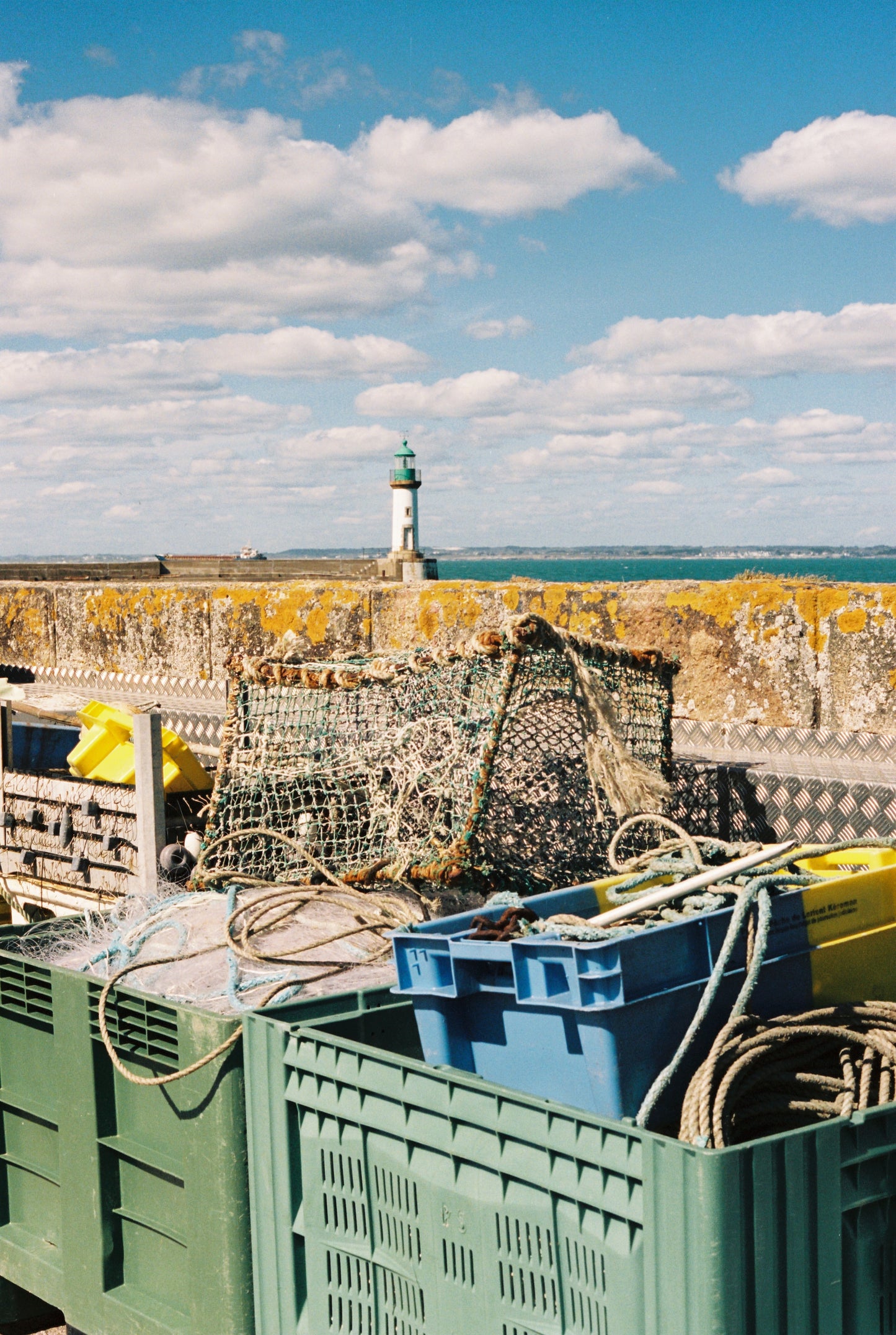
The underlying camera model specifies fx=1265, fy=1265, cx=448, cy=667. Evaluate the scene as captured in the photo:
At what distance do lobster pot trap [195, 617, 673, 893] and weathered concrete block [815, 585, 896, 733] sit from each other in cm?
113

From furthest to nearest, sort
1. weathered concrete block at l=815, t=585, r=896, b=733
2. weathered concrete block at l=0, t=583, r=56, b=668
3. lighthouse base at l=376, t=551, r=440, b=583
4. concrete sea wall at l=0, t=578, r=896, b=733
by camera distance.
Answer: lighthouse base at l=376, t=551, r=440, b=583 < weathered concrete block at l=0, t=583, r=56, b=668 < concrete sea wall at l=0, t=578, r=896, b=733 < weathered concrete block at l=815, t=585, r=896, b=733

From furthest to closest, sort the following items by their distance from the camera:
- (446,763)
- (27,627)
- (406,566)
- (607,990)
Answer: (406,566), (27,627), (446,763), (607,990)

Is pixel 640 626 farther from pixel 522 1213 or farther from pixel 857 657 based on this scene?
pixel 522 1213

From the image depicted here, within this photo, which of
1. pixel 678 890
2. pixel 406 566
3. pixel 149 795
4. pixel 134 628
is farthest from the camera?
pixel 406 566

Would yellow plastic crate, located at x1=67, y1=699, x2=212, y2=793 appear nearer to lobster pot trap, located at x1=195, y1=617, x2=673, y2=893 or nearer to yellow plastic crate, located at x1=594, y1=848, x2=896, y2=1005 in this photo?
lobster pot trap, located at x1=195, y1=617, x2=673, y2=893

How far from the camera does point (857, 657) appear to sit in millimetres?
4801

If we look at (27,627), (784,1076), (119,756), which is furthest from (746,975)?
(27,627)

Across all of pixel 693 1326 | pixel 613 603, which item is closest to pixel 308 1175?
pixel 693 1326

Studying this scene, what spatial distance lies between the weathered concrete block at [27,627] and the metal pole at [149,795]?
484cm

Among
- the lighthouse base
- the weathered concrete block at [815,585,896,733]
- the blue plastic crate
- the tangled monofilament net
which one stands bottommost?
the tangled monofilament net

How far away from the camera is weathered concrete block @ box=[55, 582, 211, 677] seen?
7.41 m

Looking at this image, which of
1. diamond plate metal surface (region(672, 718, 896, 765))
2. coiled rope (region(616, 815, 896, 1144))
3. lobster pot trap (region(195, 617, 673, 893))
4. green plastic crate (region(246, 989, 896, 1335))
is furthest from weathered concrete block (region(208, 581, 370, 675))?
coiled rope (region(616, 815, 896, 1144))

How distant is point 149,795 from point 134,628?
4.16 meters

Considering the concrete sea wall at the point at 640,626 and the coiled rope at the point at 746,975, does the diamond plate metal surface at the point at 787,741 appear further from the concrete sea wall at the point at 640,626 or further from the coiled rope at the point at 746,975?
the coiled rope at the point at 746,975
